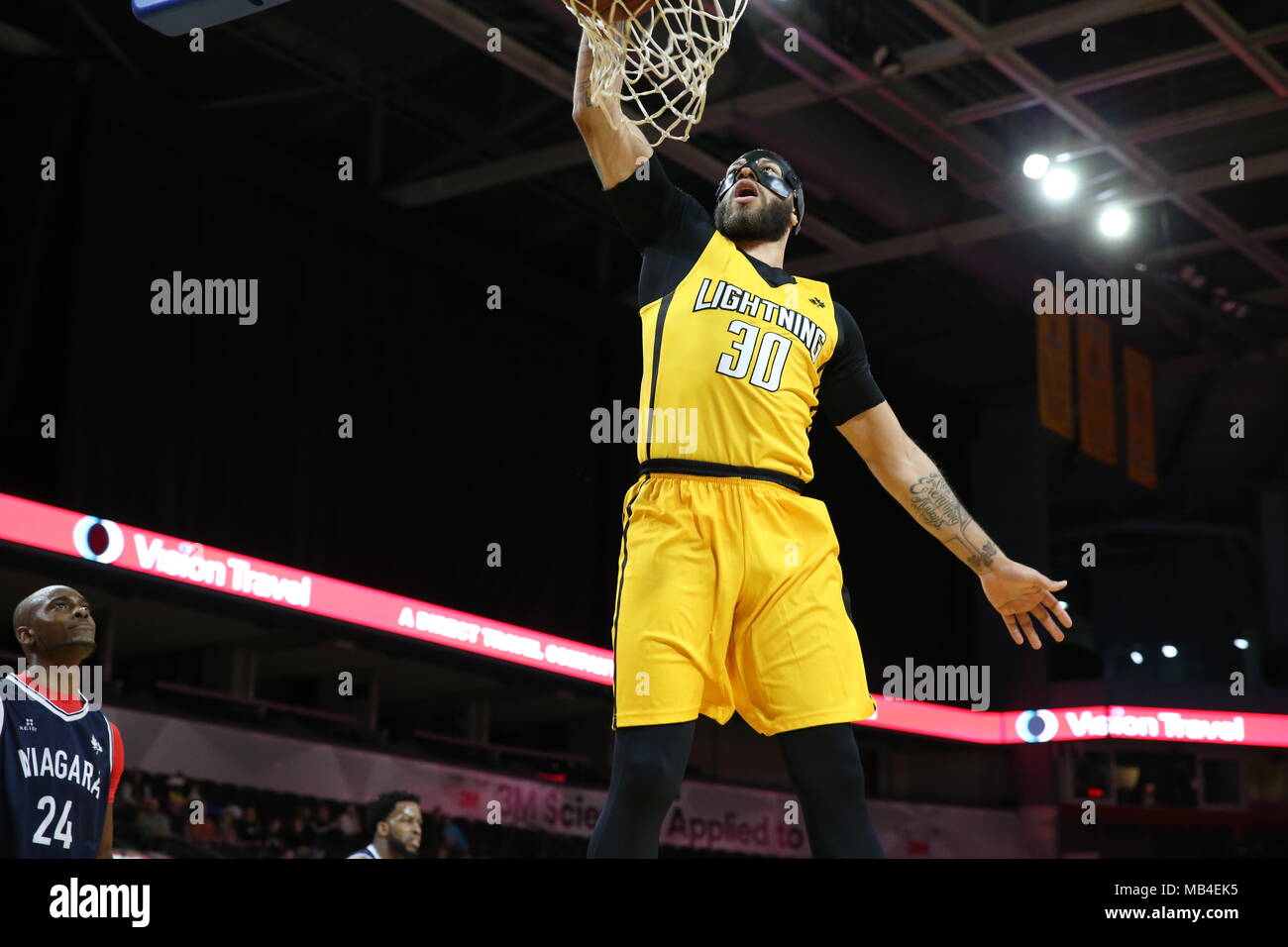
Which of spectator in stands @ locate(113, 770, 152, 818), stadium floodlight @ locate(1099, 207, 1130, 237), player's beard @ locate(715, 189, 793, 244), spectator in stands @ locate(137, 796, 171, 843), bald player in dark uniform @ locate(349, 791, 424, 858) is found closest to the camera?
player's beard @ locate(715, 189, 793, 244)

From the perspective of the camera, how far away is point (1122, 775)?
1961 cm

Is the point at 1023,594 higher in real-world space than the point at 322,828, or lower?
higher

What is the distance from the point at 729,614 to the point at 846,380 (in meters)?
0.78

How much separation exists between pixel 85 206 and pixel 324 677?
5459mm

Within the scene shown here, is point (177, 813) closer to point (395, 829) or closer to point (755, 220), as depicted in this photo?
point (395, 829)

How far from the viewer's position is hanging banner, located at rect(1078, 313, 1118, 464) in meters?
16.6

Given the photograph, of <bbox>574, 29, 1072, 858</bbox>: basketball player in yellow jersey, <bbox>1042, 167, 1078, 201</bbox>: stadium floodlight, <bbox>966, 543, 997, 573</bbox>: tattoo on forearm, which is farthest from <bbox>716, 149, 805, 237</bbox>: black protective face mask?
<bbox>1042, 167, 1078, 201</bbox>: stadium floodlight

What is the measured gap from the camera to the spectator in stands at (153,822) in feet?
35.8

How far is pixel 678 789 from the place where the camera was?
11.1 ft

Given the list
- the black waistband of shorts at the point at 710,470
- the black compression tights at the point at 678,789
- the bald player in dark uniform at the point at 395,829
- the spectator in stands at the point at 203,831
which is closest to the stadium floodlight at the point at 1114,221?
the spectator in stands at the point at 203,831

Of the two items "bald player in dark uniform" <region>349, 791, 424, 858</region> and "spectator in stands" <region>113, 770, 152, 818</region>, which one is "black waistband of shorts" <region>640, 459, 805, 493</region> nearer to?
"bald player in dark uniform" <region>349, 791, 424, 858</region>

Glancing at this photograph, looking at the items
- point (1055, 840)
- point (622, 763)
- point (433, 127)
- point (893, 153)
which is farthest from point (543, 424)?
point (622, 763)

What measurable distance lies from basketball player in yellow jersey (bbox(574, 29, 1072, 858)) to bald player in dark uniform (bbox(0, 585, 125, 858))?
1.82 meters

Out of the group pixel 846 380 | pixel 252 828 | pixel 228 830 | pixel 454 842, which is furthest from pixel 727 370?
pixel 454 842
